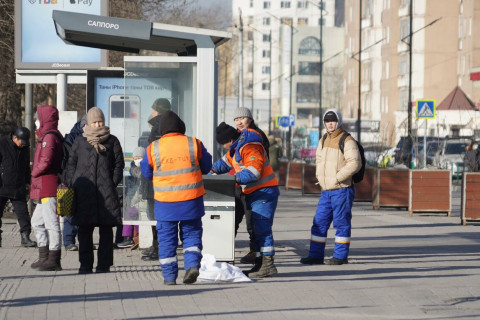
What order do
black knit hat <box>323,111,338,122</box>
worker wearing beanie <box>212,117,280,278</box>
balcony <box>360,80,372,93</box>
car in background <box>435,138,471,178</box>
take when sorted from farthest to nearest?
balcony <box>360,80,372,93</box> → car in background <box>435,138,471,178</box> → black knit hat <box>323,111,338,122</box> → worker wearing beanie <box>212,117,280,278</box>

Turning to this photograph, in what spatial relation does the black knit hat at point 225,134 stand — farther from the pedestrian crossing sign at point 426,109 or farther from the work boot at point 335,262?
the pedestrian crossing sign at point 426,109

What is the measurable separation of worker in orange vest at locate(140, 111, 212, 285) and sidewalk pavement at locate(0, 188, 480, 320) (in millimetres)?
317

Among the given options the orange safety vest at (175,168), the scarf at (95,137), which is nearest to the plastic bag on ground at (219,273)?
the orange safety vest at (175,168)

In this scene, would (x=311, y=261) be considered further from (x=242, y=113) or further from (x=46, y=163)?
(x=46, y=163)

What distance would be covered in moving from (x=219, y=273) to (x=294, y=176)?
25.0 meters

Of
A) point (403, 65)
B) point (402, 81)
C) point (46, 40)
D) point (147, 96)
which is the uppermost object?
point (403, 65)

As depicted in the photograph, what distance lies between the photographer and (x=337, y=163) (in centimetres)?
1268

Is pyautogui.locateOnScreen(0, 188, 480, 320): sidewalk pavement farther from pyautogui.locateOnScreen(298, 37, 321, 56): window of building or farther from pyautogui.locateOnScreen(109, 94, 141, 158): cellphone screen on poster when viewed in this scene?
pyautogui.locateOnScreen(298, 37, 321, 56): window of building

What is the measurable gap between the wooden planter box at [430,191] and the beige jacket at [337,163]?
9.98 metres

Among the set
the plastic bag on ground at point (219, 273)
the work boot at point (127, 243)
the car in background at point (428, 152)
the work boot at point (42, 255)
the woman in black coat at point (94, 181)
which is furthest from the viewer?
the car in background at point (428, 152)

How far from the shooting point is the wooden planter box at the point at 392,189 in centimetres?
2473

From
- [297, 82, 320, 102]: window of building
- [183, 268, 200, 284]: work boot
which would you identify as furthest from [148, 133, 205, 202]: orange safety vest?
[297, 82, 320, 102]: window of building

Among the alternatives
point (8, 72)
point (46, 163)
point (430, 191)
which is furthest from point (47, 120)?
point (8, 72)

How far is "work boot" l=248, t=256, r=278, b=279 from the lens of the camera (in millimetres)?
11203
